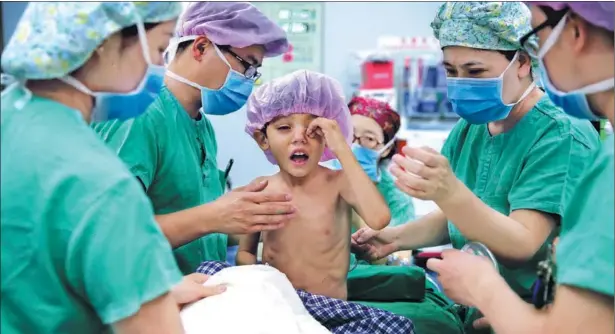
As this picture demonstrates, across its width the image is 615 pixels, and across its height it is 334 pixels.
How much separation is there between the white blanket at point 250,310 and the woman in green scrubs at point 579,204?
1.42ft

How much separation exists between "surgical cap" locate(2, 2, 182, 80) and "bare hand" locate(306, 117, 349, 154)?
0.78 metres

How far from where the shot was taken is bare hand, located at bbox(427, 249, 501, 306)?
1.30 m

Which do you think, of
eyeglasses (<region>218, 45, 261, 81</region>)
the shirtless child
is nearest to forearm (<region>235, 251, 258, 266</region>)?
the shirtless child

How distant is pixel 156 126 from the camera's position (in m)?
1.69

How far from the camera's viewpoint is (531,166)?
1.62 m

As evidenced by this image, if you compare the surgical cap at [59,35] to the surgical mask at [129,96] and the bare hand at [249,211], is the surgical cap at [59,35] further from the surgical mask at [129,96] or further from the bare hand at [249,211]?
the bare hand at [249,211]

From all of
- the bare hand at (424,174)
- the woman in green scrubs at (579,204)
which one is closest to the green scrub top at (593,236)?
the woman in green scrubs at (579,204)

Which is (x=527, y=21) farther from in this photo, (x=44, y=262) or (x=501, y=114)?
(x=44, y=262)

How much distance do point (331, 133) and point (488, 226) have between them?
0.53 metres

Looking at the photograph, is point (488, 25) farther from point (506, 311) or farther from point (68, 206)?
point (68, 206)

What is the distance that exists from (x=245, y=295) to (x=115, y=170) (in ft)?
1.78

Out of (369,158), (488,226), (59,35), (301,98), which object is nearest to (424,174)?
(488,226)

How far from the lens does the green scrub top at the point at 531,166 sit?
1549 mm

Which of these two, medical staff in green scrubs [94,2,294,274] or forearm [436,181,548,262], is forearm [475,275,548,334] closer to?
forearm [436,181,548,262]
